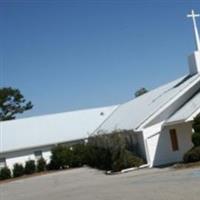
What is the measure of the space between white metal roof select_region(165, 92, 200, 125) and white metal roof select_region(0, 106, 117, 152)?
15532mm

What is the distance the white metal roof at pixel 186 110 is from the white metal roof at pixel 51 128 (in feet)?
51.0

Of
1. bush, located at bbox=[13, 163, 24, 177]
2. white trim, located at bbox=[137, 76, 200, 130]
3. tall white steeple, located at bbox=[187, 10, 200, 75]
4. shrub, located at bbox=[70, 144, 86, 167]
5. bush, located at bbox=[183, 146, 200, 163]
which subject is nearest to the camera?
bush, located at bbox=[183, 146, 200, 163]

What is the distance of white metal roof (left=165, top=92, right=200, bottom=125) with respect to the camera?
29.2m

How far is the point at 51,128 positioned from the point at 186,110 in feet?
65.6

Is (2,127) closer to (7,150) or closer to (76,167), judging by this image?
(7,150)

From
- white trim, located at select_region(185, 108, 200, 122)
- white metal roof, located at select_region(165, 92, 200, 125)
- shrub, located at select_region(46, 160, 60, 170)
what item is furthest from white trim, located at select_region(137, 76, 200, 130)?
shrub, located at select_region(46, 160, 60, 170)

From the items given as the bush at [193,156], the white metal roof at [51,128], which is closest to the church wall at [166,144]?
the bush at [193,156]

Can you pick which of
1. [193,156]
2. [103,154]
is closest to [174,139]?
[193,156]

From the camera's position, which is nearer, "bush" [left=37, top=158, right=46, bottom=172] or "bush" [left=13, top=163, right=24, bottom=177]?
"bush" [left=13, top=163, right=24, bottom=177]

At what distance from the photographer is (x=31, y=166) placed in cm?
4178

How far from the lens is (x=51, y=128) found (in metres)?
47.9

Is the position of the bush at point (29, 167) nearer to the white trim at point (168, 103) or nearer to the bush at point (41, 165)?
the bush at point (41, 165)

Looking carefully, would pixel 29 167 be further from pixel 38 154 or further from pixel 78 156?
pixel 78 156

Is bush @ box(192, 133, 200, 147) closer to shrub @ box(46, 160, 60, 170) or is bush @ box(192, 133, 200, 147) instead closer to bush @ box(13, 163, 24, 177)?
shrub @ box(46, 160, 60, 170)
